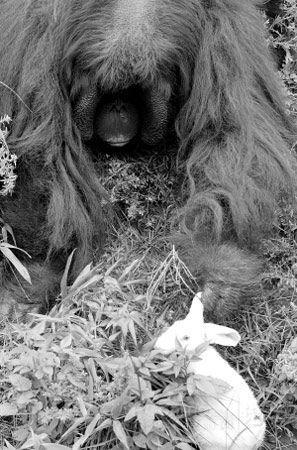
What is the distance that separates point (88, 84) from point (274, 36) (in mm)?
1517

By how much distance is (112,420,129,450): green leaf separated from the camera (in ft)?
7.90

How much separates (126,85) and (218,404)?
1.37 metres

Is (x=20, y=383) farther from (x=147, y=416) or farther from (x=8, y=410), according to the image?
(x=147, y=416)

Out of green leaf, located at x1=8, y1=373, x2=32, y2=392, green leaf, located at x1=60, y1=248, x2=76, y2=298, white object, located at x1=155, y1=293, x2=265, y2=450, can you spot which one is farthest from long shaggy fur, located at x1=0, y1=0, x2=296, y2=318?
green leaf, located at x1=8, y1=373, x2=32, y2=392

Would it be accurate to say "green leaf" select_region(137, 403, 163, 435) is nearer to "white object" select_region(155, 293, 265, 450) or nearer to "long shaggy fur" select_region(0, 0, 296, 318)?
"white object" select_region(155, 293, 265, 450)

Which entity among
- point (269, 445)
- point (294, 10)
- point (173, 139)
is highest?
point (294, 10)

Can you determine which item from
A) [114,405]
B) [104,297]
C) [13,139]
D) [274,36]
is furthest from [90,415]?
[274,36]

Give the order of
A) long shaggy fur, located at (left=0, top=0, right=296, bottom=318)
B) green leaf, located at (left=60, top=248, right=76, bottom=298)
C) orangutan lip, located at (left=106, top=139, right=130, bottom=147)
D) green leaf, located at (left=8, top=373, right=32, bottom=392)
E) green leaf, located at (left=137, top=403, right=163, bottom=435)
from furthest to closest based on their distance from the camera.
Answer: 1. orangutan lip, located at (left=106, top=139, right=130, bottom=147)
2. long shaggy fur, located at (left=0, top=0, right=296, bottom=318)
3. green leaf, located at (left=60, top=248, right=76, bottom=298)
4. green leaf, located at (left=8, top=373, right=32, bottom=392)
5. green leaf, located at (left=137, top=403, right=163, bottom=435)

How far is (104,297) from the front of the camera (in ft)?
9.77

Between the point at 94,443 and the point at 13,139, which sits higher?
the point at 13,139

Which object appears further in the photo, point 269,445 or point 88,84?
point 88,84

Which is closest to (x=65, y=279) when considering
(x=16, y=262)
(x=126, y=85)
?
(x=16, y=262)

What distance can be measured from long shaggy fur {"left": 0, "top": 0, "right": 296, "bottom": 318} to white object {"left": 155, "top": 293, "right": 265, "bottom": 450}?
54 cm

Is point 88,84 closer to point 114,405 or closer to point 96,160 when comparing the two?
point 96,160
